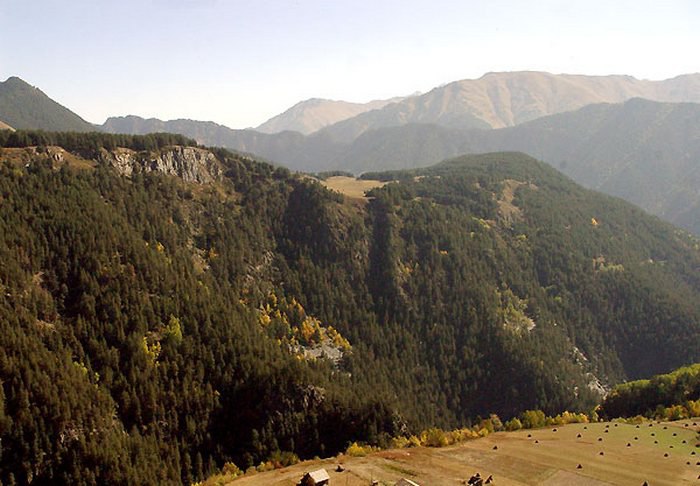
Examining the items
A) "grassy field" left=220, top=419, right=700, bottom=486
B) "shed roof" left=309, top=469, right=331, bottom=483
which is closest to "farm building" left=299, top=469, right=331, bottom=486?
"shed roof" left=309, top=469, right=331, bottom=483

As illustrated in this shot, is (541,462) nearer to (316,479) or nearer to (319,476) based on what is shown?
(319,476)

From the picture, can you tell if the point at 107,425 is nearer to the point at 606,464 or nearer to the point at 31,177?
the point at 31,177

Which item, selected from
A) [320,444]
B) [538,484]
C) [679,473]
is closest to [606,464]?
[679,473]

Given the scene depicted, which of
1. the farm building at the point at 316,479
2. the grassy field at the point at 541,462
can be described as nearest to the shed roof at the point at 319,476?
the farm building at the point at 316,479

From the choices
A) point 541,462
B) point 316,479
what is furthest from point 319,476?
point 541,462

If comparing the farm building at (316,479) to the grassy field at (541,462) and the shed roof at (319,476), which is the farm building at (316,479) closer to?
the shed roof at (319,476)

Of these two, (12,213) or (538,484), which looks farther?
(12,213)
